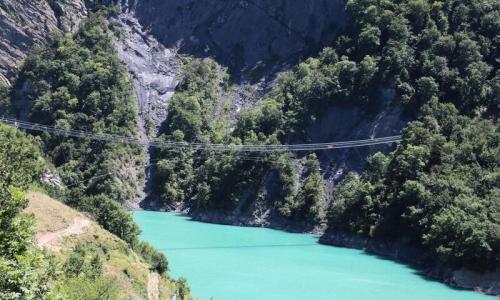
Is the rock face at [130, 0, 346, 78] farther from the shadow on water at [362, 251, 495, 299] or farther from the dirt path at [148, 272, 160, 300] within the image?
the dirt path at [148, 272, 160, 300]

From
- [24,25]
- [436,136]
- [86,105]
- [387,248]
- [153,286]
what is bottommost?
[153,286]

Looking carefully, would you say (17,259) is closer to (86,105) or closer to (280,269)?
(280,269)

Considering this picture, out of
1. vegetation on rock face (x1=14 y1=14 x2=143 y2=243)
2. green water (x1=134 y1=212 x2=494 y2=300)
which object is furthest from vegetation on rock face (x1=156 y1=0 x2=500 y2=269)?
vegetation on rock face (x1=14 y1=14 x2=143 y2=243)

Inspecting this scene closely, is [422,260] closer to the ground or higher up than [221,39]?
closer to the ground

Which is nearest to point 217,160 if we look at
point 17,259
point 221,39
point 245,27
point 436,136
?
point 436,136

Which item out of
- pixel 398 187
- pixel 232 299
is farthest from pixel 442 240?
pixel 232 299

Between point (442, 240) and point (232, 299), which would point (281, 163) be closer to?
point (442, 240)
